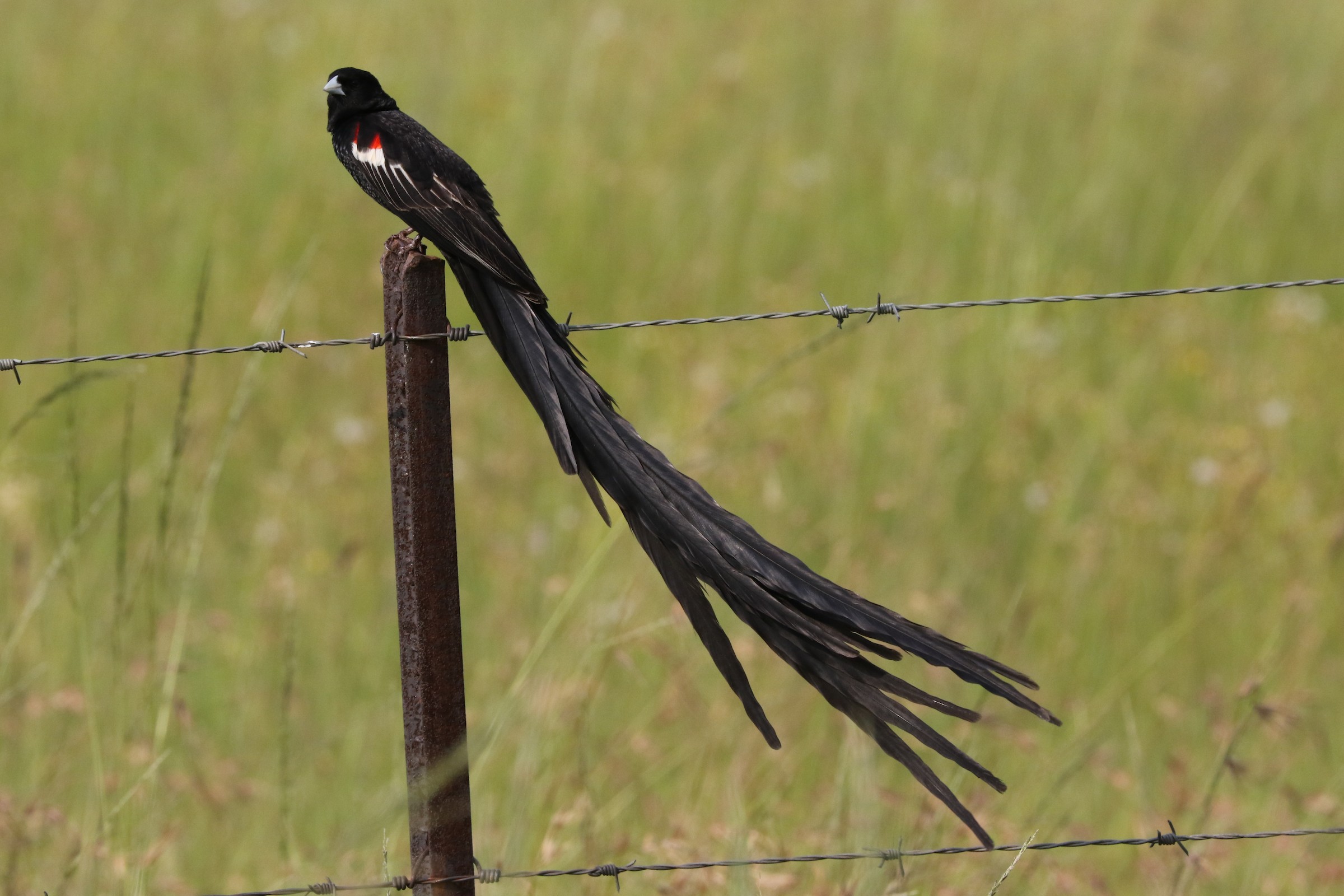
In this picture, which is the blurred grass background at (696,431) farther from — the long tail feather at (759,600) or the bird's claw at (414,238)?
the long tail feather at (759,600)

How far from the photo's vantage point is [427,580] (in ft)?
6.10

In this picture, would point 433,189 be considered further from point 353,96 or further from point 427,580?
point 427,580

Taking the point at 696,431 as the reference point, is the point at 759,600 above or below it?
below

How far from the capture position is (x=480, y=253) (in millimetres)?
2086

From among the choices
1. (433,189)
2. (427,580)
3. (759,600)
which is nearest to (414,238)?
(433,189)

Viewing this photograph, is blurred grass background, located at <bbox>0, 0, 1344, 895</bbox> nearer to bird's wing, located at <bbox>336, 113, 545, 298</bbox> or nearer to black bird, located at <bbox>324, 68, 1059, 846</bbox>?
bird's wing, located at <bbox>336, 113, 545, 298</bbox>

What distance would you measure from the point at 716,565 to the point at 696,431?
1183mm

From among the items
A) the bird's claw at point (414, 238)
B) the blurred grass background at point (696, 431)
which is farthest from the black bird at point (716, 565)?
the blurred grass background at point (696, 431)

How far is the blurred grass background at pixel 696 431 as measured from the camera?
2.96m

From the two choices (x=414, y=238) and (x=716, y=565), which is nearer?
(x=716, y=565)

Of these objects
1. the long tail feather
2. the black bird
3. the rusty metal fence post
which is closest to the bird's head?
the black bird

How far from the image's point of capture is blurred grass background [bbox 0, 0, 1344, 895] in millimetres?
2955

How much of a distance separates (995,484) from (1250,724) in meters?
1.50

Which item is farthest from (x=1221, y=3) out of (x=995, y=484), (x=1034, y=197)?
(x=995, y=484)
